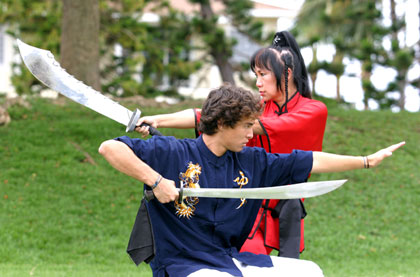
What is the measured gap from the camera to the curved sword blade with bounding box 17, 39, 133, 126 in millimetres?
3622

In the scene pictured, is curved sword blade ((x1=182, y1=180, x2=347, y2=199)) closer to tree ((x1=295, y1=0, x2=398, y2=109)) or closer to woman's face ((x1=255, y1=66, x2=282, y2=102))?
woman's face ((x1=255, y1=66, x2=282, y2=102))

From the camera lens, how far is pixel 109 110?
3.65m

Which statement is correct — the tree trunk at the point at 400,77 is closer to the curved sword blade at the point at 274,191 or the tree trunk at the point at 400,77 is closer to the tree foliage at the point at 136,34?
the tree foliage at the point at 136,34

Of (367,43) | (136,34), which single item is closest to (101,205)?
(136,34)

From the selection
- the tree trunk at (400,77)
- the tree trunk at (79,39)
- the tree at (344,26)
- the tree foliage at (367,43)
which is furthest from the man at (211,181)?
the tree trunk at (400,77)

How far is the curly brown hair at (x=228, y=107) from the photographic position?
10.8 feet

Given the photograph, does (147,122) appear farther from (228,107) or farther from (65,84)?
(228,107)

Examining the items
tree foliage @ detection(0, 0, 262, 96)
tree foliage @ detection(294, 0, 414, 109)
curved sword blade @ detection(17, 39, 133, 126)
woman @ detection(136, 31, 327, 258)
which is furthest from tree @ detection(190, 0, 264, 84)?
curved sword blade @ detection(17, 39, 133, 126)

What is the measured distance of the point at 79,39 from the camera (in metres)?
11.7

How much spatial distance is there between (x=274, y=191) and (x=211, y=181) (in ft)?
1.23

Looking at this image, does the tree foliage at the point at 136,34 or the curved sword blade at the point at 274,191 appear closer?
the curved sword blade at the point at 274,191

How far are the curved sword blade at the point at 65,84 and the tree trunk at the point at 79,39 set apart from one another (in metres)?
8.12

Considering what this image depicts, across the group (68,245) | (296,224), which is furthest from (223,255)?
(68,245)

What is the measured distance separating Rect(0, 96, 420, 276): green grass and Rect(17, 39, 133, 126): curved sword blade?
3171 millimetres
